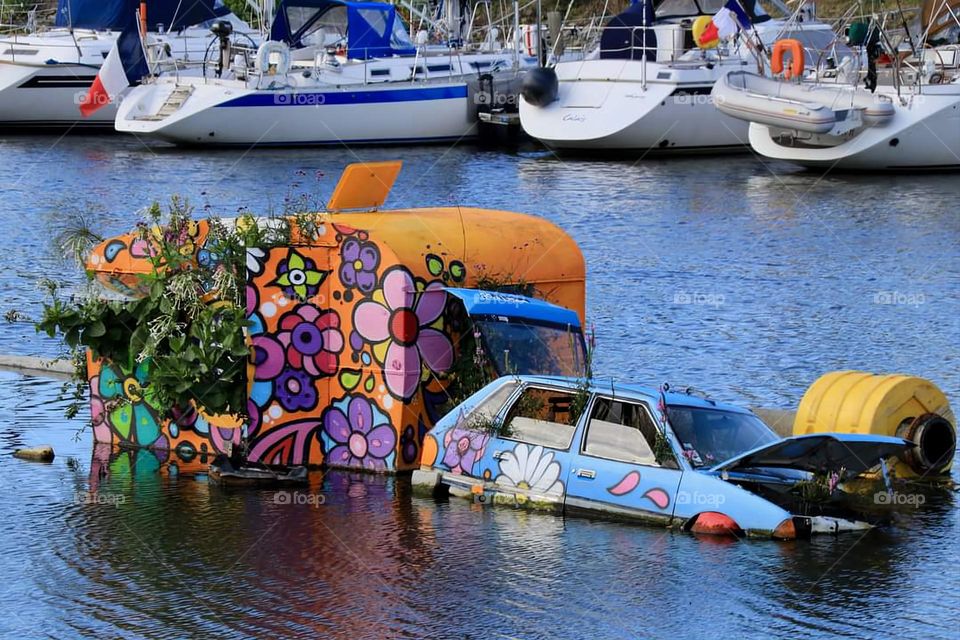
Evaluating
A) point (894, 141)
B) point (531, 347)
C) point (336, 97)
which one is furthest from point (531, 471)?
point (336, 97)

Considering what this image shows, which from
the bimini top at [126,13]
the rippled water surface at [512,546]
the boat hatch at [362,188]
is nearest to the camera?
the rippled water surface at [512,546]

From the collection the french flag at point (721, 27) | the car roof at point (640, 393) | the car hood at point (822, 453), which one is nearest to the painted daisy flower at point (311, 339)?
the car roof at point (640, 393)

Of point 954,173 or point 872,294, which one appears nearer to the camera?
point 872,294

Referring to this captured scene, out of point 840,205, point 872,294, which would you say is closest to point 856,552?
point 872,294

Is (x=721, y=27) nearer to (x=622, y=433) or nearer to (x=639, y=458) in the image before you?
(x=622, y=433)

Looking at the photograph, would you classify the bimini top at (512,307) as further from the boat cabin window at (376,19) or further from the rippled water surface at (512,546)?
the boat cabin window at (376,19)

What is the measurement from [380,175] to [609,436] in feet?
14.1

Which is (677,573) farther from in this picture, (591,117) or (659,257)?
(591,117)

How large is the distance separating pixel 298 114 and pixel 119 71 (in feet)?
18.1

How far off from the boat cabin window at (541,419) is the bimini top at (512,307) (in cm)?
101

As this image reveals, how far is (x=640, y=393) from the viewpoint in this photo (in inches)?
537

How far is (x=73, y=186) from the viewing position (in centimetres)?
4131

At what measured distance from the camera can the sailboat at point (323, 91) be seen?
1916 inches

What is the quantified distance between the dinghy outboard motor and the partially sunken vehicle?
31427mm
